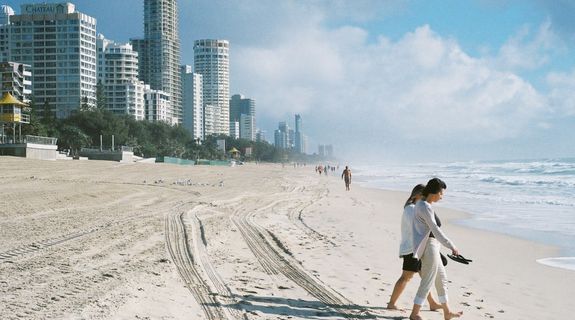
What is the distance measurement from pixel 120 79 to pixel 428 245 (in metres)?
160

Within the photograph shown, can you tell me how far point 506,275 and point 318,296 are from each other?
4.03 m

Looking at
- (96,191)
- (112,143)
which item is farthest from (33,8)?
(96,191)

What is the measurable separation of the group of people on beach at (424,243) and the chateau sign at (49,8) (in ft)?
511

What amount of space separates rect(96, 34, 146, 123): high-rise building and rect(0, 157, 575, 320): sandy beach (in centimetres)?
14203

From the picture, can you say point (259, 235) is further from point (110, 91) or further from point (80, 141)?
point (110, 91)

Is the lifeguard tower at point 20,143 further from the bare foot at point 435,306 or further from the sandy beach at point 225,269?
the bare foot at point 435,306

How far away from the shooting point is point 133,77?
15750cm

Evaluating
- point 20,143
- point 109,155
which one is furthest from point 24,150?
point 109,155

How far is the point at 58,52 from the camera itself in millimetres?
136875

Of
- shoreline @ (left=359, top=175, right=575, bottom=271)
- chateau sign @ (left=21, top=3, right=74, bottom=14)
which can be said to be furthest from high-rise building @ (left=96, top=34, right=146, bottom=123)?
shoreline @ (left=359, top=175, right=575, bottom=271)

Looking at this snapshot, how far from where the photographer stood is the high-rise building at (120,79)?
487 ft

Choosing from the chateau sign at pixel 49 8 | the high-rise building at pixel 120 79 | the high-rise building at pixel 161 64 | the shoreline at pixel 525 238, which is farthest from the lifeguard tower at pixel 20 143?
the high-rise building at pixel 161 64

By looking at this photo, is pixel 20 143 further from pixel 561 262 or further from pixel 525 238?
pixel 561 262

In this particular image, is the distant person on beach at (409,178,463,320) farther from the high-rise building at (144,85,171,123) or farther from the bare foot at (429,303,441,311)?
the high-rise building at (144,85,171,123)
